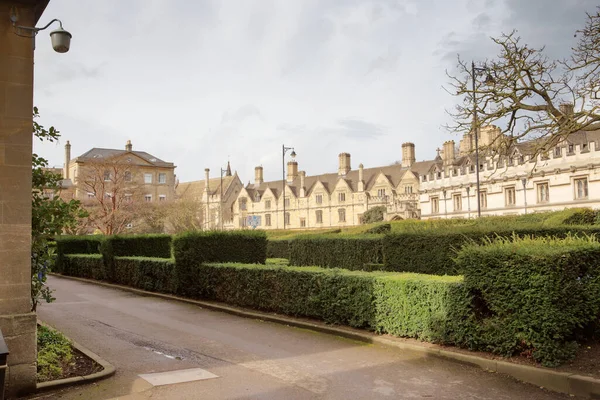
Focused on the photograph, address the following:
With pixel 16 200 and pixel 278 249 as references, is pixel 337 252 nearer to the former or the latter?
pixel 278 249

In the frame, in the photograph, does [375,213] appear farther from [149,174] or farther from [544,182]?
[149,174]

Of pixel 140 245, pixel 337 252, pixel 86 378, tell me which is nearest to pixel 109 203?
pixel 140 245

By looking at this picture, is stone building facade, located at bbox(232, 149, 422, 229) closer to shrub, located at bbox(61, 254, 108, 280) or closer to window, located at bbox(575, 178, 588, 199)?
window, located at bbox(575, 178, 588, 199)

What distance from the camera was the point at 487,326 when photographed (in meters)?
8.26

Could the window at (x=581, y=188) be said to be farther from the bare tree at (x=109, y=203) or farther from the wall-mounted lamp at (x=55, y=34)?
the wall-mounted lamp at (x=55, y=34)

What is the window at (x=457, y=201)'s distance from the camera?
2347 inches

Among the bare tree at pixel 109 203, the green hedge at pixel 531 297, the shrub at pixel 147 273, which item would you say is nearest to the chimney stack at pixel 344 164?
the bare tree at pixel 109 203

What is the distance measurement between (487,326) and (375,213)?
217 ft

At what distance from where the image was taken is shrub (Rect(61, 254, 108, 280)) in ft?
81.4

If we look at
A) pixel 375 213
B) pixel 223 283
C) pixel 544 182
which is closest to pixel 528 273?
pixel 223 283

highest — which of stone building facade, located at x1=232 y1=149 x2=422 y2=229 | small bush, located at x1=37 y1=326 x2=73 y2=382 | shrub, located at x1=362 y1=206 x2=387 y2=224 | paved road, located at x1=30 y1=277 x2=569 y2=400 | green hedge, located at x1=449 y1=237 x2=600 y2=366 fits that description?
stone building facade, located at x1=232 y1=149 x2=422 y2=229

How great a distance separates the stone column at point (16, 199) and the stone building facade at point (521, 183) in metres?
40.4

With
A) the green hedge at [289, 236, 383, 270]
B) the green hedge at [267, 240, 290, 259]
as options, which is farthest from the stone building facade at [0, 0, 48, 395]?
the green hedge at [267, 240, 290, 259]

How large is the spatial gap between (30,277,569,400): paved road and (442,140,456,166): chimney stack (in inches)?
2480
